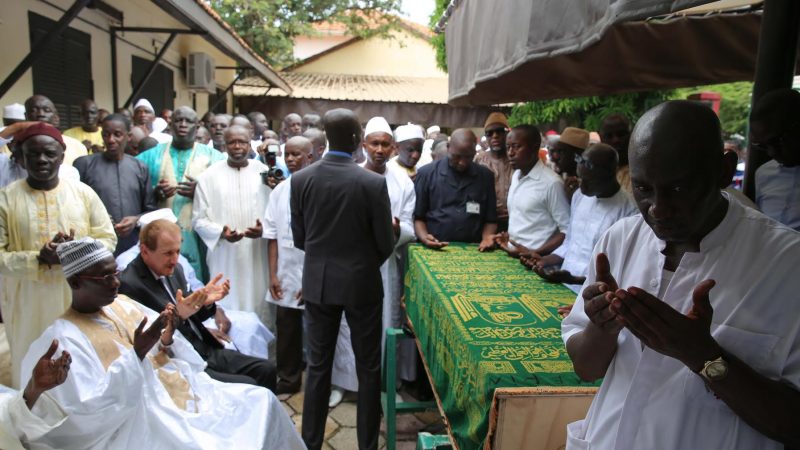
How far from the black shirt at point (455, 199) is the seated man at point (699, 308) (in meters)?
3.05

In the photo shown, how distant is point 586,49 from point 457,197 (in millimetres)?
2373

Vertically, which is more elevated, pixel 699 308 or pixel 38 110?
pixel 38 110

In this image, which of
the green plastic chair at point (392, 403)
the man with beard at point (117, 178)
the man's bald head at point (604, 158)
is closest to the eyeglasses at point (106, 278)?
the green plastic chair at point (392, 403)

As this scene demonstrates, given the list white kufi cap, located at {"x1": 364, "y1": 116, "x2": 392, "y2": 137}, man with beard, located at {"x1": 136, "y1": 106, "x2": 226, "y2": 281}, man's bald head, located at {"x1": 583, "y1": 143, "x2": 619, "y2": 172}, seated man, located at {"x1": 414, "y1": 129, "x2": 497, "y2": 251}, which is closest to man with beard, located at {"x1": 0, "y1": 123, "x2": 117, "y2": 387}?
man with beard, located at {"x1": 136, "y1": 106, "x2": 226, "y2": 281}

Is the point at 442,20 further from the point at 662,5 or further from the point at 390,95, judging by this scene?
the point at 390,95

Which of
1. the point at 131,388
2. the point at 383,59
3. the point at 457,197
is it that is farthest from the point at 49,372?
the point at 383,59

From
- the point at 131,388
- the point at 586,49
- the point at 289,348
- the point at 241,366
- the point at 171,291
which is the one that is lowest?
the point at 289,348

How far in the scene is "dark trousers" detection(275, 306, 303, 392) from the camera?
436 cm

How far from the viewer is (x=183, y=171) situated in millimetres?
5207

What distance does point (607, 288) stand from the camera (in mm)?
1221

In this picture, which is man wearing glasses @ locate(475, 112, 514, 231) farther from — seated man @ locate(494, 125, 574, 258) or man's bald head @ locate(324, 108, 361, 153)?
man's bald head @ locate(324, 108, 361, 153)

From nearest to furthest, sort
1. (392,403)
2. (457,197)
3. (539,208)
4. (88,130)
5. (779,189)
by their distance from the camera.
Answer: (779,189) < (392,403) < (539,208) < (457,197) < (88,130)

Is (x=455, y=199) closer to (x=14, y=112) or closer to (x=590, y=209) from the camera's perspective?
(x=590, y=209)

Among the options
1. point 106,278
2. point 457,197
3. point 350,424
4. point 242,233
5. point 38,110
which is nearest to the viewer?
point 106,278
